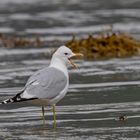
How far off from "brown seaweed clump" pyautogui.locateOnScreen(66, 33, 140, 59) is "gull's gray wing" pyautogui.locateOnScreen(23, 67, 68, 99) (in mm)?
6421

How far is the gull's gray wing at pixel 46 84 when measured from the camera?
10.4m

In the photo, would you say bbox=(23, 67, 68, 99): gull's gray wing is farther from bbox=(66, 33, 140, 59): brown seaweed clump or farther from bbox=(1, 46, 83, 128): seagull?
bbox=(66, 33, 140, 59): brown seaweed clump

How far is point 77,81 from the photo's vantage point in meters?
14.1

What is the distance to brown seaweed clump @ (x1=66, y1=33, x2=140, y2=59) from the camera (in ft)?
57.4

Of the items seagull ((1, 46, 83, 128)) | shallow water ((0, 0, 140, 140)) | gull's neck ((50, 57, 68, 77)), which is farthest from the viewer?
gull's neck ((50, 57, 68, 77))

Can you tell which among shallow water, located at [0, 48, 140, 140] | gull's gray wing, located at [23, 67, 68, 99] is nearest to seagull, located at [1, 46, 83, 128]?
gull's gray wing, located at [23, 67, 68, 99]

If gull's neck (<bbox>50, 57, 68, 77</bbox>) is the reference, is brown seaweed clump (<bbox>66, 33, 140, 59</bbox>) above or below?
below

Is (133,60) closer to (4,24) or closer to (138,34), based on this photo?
(138,34)

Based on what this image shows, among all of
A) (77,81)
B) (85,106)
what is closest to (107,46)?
(77,81)

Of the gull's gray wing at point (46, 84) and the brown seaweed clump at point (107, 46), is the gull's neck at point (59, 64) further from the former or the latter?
the brown seaweed clump at point (107, 46)

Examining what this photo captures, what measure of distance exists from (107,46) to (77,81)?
373 cm

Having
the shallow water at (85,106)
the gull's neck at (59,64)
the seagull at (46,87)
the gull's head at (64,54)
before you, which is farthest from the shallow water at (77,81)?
the gull's head at (64,54)

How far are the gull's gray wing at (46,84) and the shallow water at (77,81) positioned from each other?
0.44 m

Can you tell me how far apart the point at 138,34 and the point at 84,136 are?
11099mm
